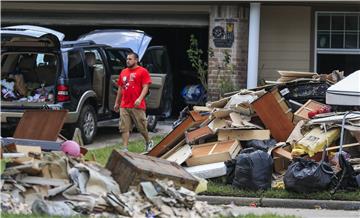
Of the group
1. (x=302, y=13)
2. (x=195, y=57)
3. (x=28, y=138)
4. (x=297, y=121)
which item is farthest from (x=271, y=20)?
(x=28, y=138)

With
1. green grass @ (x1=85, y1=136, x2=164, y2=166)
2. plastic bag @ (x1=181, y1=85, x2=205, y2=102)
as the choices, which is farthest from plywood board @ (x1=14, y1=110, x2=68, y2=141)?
plastic bag @ (x1=181, y1=85, x2=205, y2=102)

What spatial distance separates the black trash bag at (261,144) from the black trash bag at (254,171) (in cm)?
97

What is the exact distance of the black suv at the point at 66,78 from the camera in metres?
12.6

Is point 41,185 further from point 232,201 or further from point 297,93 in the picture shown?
point 297,93

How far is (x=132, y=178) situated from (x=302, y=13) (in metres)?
11.0

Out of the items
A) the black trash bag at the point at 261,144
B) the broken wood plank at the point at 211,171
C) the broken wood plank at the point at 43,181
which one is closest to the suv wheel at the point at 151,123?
the black trash bag at the point at 261,144

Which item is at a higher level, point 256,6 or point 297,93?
point 256,6

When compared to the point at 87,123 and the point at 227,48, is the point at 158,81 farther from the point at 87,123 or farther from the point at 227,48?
the point at 227,48

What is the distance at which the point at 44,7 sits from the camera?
57.8 ft

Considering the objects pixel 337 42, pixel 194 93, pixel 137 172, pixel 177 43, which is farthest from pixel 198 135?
pixel 177 43

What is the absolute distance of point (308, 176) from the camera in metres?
8.98

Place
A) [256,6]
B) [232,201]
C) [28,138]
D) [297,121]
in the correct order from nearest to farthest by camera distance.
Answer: [232,201] < [28,138] < [297,121] < [256,6]

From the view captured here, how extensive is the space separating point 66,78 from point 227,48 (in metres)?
5.26

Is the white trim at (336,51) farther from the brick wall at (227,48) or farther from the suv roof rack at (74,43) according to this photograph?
the suv roof rack at (74,43)
